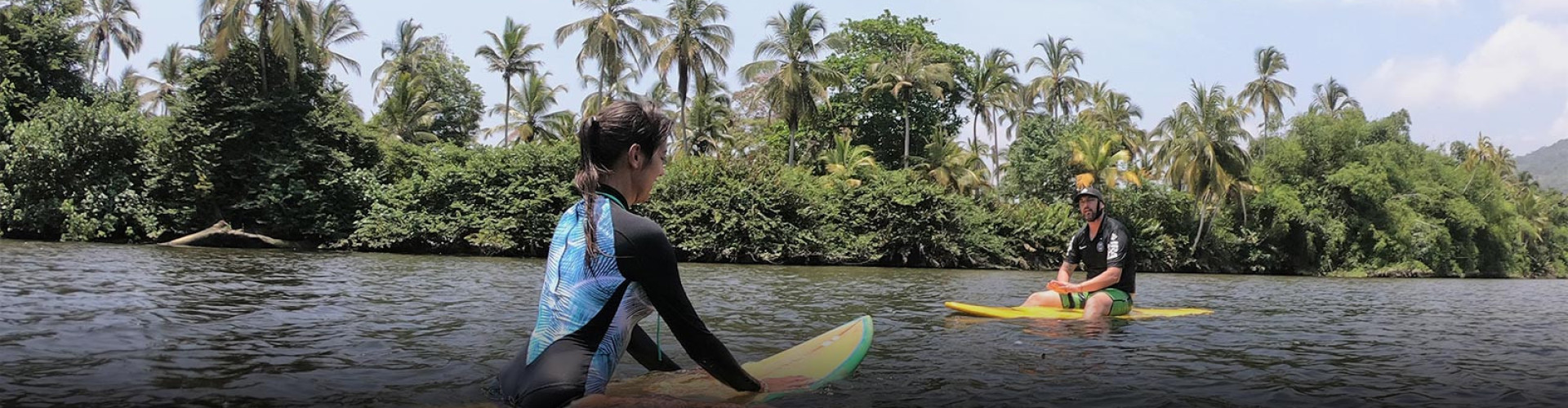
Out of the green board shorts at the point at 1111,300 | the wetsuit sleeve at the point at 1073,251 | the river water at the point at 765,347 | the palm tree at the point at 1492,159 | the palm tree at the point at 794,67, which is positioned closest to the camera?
the river water at the point at 765,347

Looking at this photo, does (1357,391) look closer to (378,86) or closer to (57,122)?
(57,122)

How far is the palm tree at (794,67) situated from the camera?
114 ft

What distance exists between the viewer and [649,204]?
2814 cm

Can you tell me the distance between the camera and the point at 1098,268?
30.8 feet

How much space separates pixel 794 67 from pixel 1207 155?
17.5 meters

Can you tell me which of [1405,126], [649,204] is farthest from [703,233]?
[1405,126]

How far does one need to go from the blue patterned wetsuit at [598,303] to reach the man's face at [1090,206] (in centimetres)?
639

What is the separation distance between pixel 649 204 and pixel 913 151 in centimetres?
1951

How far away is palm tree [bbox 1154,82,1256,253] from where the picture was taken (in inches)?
1459

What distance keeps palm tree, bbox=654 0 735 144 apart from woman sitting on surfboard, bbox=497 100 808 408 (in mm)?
30682

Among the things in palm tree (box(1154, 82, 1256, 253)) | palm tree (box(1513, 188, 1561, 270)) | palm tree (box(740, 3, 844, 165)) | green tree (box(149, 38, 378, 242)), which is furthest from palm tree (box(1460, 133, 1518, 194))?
green tree (box(149, 38, 378, 242))

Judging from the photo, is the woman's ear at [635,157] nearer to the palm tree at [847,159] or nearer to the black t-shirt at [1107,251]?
the black t-shirt at [1107,251]

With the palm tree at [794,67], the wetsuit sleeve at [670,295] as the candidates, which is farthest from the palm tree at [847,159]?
the wetsuit sleeve at [670,295]

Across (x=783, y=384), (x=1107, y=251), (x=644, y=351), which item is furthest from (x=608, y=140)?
(x=1107, y=251)
